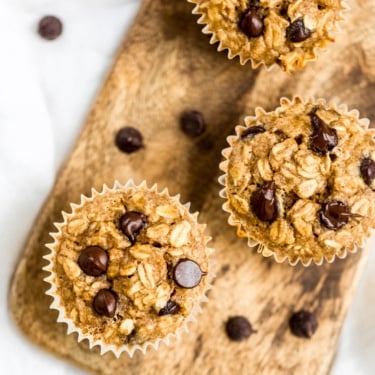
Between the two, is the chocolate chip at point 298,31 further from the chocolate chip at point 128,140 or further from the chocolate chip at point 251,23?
the chocolate chip at point 128,140

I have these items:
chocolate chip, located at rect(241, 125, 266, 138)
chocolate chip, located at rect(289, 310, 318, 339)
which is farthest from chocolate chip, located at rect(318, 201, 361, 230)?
chocolate chip, located at rect(289, 310, 318, 339)

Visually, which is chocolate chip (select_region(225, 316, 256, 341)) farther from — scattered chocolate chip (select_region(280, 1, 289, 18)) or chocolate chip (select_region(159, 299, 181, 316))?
scattered chocolate chip (select_region(280, 1, 289, 18))

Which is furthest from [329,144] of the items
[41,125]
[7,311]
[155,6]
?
[7,311]

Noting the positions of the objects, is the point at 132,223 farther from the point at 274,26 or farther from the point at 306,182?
the point at 274,26

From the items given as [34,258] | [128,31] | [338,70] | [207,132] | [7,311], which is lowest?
[7,311]

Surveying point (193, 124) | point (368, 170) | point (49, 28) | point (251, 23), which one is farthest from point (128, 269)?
Result: point (49, 28)

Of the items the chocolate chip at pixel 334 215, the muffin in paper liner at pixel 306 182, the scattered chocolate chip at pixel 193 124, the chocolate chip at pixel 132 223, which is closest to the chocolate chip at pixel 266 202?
the muffin in paper liner at pixel 306 182

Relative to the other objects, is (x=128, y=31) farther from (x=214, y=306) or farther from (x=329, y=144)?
(x=214, y=306)
